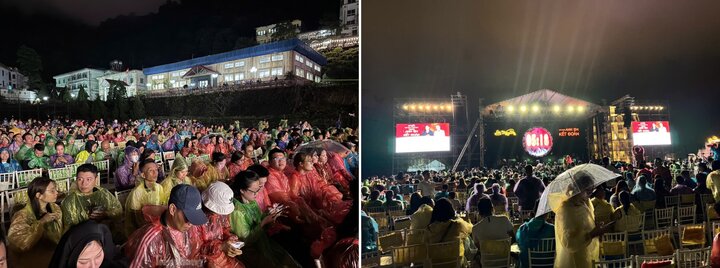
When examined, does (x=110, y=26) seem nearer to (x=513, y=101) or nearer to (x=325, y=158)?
(x=325, y=158)

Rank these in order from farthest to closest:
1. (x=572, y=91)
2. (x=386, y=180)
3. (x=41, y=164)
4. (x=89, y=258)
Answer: (x=572, y=91) < (x=386, y=180) < (x=41, y=164) < (x=89, y=258)

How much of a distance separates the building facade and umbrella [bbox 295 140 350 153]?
0.38m

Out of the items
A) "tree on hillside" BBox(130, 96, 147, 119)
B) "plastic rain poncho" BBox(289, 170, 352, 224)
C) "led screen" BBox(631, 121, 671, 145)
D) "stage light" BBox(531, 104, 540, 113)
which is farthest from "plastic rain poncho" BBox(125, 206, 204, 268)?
"led screen" BBox(631, 121, 671, 145)

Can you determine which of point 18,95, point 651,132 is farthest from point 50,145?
point 651,132

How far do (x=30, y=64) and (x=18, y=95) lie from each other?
0.56 ft

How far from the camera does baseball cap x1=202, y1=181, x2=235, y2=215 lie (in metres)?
2.13

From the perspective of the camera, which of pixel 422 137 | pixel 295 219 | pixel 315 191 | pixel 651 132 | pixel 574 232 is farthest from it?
pixel 651 132

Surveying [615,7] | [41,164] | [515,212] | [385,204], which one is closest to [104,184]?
[41,164]

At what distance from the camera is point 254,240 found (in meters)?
2.41

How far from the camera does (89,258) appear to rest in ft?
5.73

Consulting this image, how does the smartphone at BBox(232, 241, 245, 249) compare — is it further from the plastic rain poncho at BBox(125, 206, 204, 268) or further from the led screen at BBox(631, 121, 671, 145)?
the led screen at BBox(631, 121, 671, 145)

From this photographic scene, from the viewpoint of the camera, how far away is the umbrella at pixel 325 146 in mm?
2852

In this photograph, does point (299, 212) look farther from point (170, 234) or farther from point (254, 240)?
point (170, 234)

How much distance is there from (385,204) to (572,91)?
234 cm
